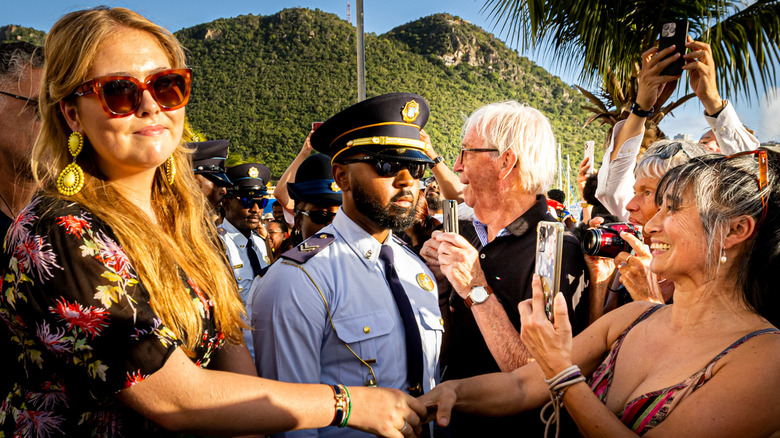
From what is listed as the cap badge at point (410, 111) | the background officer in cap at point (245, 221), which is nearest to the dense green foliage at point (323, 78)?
the background officer in cap at point (245, 221)

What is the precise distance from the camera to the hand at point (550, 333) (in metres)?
1.72

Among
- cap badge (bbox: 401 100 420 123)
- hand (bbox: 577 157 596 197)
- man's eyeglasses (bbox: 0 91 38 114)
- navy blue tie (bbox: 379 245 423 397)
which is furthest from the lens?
hand (bbox: 577 157 596 197)

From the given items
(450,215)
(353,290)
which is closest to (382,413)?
(353,290)

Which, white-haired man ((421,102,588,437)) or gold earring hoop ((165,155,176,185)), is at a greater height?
gold earring hoop ((165,155,176,185))

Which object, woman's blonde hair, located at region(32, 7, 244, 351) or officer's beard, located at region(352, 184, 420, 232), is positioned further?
officer's beard, located at region(352, 184, 420, 232)

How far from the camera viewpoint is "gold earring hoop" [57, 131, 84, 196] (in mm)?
1474

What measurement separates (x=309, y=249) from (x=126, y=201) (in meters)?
0.78

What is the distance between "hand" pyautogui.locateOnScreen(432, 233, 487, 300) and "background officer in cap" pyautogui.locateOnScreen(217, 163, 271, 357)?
12.1 feet

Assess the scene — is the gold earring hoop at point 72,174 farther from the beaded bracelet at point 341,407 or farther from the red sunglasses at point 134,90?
the beaded bracelet at point 341,407

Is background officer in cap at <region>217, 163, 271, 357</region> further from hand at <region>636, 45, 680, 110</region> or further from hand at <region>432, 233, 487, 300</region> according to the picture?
hand at <region>636, 45, 680, 110</region>

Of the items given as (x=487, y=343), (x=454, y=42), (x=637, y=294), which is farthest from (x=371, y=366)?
(x=454, y=42)

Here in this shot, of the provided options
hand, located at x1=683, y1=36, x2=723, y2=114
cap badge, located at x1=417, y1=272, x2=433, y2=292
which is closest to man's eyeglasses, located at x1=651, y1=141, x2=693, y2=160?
hand, located at x1=683, y1=36, x2=723, y2=114

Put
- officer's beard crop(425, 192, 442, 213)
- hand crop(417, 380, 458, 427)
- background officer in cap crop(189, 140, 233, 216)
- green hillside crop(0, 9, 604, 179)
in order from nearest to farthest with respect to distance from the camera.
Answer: hand crop(417, 380, 458, 427) → background officer in cap crop(189, 140, 233, 216) → officer's beard crop(425, 192, 442, 213) → green hillside crop(0, 9, 604, 179)

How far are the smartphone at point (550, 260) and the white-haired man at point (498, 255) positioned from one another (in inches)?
24.4
